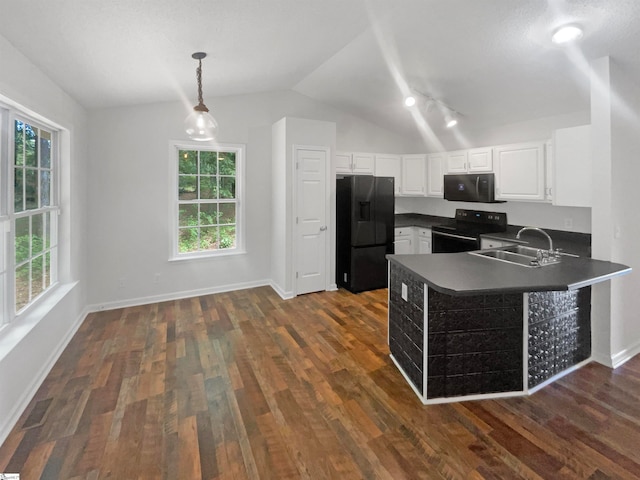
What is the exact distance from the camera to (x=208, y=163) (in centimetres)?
466

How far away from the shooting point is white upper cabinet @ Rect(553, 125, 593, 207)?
316cm

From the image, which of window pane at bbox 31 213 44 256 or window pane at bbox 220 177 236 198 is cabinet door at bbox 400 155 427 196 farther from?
window pane at bbox 31 213 44 256

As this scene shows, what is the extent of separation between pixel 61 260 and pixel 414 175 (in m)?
4.93

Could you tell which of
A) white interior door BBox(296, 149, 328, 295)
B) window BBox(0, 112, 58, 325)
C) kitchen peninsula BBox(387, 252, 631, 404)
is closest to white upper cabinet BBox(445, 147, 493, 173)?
white interior door BBox(296, 149, 328, 295)

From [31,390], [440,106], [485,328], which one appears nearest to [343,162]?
[440,106]

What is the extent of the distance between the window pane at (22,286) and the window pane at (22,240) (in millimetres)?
70

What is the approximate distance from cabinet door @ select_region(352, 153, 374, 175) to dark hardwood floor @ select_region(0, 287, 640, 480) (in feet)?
9.86

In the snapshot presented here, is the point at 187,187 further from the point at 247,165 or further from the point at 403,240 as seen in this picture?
the point at 403,240

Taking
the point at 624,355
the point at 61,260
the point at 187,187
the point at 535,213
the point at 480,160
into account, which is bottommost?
the point at 624,355

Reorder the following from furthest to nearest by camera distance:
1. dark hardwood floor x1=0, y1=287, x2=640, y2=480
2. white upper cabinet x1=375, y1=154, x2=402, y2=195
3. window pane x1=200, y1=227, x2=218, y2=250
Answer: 1. white upper cabinet x1=375, y1=154, x2=402, y2=195
2. window pane x1=200, y1=227, x2=218, y2=250
3. dark hardwood floor x1=0, y1=287, x2=640, y2=480

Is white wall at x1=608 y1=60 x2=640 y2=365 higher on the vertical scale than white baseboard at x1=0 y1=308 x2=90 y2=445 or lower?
higher

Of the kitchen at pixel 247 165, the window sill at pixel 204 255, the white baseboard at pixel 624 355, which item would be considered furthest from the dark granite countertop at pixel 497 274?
the window sill at pixel 204 255

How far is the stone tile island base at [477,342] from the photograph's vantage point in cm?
221

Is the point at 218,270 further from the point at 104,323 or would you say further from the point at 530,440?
the point at 530,440
